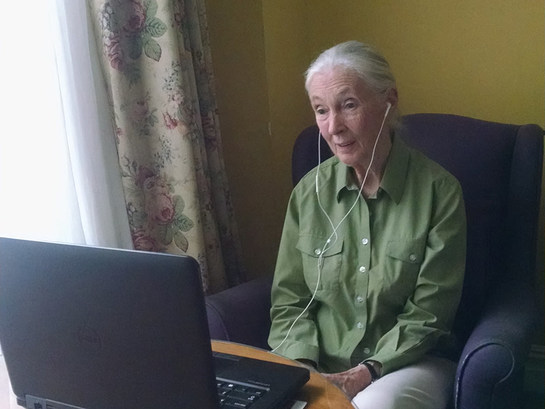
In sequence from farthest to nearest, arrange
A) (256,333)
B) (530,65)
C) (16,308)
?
1. (530,65)
2. (256,333)
3. (16,308)

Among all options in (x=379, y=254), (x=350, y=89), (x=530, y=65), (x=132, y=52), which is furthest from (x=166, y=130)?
(x=530, y=65)

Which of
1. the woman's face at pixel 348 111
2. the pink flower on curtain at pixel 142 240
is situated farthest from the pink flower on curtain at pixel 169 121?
the woman's face at pixel 348 111

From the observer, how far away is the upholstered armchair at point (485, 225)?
62.3 inches

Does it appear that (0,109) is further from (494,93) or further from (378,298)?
(494,93)

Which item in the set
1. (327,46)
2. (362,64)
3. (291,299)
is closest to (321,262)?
(291,299)

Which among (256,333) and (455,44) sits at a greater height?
(455,44)

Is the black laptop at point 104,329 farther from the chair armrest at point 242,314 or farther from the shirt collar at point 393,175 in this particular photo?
the shirt collar at point 393,175

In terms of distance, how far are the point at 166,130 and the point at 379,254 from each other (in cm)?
67

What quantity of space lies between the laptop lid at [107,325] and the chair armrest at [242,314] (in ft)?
2.02

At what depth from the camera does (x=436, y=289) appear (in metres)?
1.43

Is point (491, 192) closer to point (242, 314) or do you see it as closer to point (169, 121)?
point (242, 314)

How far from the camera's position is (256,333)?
1638 millimetres

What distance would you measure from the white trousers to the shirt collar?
40 centimetres

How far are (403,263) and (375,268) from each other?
71 millimetres
